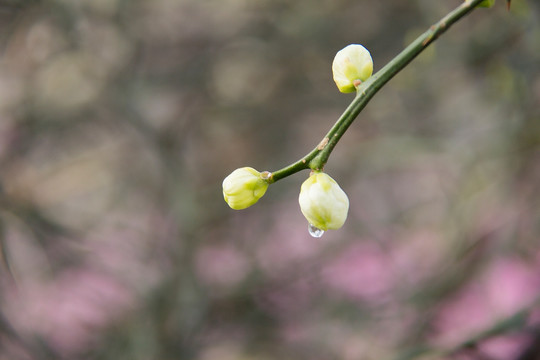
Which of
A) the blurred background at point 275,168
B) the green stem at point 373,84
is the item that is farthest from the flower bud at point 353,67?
the blurred background at point 275,168

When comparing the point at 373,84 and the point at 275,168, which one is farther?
Answer: the point at 275,168

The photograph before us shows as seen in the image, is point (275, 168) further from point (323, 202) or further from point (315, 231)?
point (323, 202)

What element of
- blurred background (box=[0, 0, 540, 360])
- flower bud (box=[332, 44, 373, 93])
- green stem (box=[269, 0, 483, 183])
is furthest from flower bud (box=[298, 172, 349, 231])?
blurred background (box=[0, 0, 540, 360])

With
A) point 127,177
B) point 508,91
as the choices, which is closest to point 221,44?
point 127,177

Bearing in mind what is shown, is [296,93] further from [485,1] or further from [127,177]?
[485,1]

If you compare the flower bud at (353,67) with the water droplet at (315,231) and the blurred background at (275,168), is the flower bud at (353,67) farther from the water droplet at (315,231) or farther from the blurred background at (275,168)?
the blurred background at (275,168)

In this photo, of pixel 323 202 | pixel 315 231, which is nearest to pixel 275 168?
pixel 315 231
